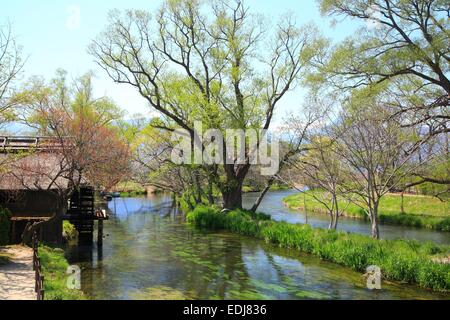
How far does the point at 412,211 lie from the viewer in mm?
37000

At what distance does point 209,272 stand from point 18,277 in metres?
7.54

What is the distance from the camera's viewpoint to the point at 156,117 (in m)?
32.2

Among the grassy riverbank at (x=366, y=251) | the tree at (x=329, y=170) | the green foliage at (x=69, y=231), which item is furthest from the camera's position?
the green foliage at (x=69, y=231)

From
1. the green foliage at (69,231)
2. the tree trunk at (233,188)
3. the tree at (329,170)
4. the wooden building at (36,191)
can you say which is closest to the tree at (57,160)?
the wooden building at (36,191)

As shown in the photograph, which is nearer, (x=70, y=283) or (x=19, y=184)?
(x=70, y=283)

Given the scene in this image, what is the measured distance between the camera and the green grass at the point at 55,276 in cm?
1259

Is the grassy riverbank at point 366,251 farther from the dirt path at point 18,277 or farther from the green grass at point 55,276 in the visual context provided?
the dirt path at point 18,277

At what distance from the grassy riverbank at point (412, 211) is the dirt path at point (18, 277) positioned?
19.9 metres

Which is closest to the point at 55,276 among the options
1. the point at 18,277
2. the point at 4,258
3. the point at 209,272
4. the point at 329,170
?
the point at 18,277

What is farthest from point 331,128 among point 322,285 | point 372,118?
point 322,285

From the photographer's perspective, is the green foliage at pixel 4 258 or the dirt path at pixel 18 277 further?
the green foliage at pixel 4 258

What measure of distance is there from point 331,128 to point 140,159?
2081 cm

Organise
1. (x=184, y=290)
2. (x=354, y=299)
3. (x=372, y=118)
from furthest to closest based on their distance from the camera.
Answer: (x=372, y=118)
(x=184, y=290)
(x=354, y=299)

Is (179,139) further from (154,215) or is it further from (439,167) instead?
(439,167)
